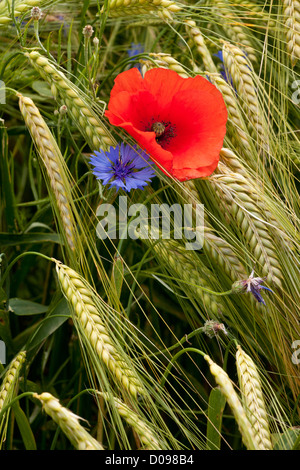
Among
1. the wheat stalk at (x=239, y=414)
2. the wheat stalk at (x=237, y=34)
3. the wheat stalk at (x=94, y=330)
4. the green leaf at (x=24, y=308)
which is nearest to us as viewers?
the wheat stalk at (x=239, y=414)

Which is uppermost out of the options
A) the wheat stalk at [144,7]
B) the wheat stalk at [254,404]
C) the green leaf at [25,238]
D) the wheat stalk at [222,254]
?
the wheat stalk at [144,7]

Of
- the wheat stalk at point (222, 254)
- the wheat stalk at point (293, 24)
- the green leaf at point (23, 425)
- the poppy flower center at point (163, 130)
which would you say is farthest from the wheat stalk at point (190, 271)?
the wheat stalk at point (293, 24)

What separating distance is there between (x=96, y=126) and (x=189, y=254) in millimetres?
222

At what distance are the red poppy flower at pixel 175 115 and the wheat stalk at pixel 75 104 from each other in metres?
0.03

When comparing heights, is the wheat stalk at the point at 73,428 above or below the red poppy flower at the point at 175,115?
below

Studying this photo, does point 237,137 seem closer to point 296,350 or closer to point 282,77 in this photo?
point 282,77

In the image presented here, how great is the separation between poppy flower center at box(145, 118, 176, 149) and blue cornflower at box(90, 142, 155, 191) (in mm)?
61

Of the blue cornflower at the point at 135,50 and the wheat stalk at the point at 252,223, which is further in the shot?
the blue cornflower at the point at 135,50

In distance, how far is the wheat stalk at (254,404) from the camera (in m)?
0.56

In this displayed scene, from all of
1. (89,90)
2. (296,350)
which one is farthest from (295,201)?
(89,90)

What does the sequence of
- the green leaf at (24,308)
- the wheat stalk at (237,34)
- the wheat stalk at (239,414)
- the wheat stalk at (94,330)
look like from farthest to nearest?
the wheat stalk at (237,34)
the green leaf at (24,308)
the wheat stalk at (94,330)
the wheat stalk at (239,414)

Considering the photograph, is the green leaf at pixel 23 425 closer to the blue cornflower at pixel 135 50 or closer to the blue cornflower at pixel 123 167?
the blue cornflower at pixel 123 167

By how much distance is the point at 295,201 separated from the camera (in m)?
0.79

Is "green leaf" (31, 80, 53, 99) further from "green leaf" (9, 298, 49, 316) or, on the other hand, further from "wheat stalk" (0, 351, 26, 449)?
"wheat stalk" (0, 351, 26, 449)
